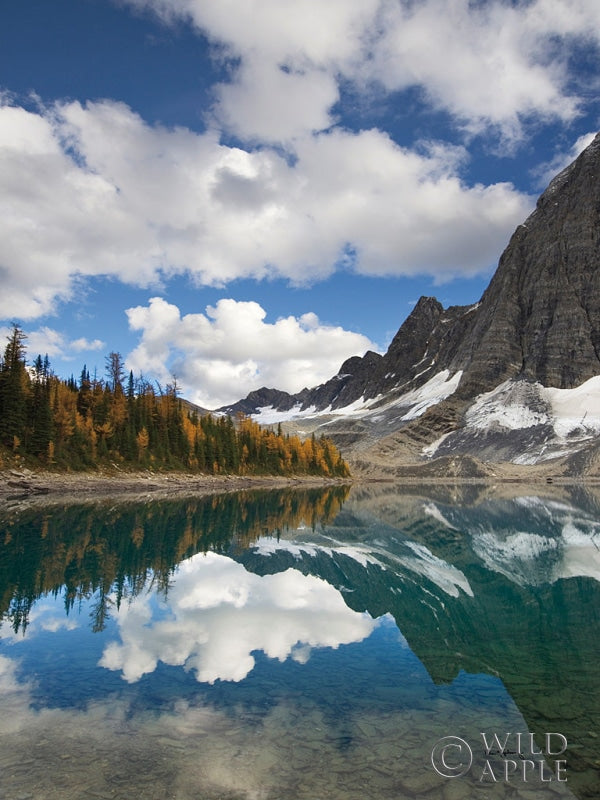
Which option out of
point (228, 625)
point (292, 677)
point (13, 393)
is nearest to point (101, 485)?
point (13, 393)

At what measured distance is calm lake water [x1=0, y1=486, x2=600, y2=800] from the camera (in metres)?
8.49

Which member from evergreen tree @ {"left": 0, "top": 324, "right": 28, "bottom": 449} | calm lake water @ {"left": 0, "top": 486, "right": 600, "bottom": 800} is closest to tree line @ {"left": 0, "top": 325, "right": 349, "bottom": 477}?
evergreen tree @ {"left": 0, "top": 324, "right": 28, "bottom": 449}

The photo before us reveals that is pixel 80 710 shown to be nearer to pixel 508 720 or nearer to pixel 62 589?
pixel 508 720

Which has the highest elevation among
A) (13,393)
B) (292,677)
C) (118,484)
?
(13,393)

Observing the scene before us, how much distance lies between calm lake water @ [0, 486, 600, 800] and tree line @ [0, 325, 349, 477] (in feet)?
171

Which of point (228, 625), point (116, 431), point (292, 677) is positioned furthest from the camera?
point (116, 431)

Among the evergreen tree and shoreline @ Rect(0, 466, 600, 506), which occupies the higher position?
the evergreen tree

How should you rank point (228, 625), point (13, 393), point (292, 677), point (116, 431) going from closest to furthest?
point (292, 677), point (228, 625), point (13, 393), point (116, 431)

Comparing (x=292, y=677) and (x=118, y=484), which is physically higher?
(x=118, y=484)

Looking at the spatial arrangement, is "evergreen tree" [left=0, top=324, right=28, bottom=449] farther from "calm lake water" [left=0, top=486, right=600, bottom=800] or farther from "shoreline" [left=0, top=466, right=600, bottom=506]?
"calm lake water" [left=0, top=486, right=600, bottom=800]

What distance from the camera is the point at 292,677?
1298cm

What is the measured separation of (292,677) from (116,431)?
9068 cm

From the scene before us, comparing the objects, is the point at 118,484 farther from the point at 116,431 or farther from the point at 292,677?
the point at 292,677

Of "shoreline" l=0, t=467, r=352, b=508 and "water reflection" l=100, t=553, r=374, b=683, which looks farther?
"shoreline" l=0, t=467, r=352, b=508
